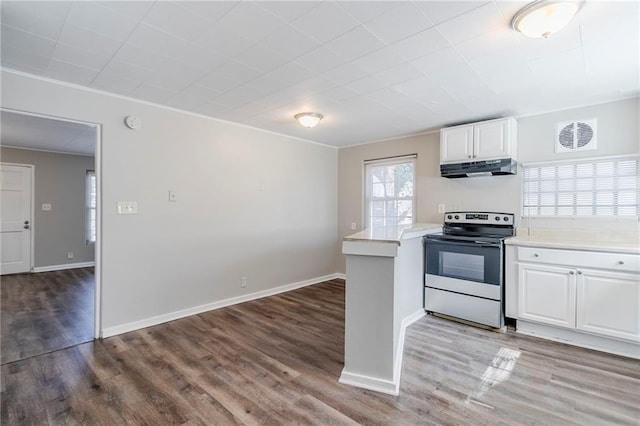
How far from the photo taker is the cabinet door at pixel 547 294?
2932 mm

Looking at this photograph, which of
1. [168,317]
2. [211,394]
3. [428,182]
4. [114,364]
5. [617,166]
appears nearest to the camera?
[211,394]

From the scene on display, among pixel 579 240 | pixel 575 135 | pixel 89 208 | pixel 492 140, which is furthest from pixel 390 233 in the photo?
pixel 89 208

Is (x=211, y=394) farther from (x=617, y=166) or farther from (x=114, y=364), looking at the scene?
(x=617, y=166)

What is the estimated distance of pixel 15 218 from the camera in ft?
19.0

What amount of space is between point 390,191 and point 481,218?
5.24 ft

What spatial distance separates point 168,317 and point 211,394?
1.68m

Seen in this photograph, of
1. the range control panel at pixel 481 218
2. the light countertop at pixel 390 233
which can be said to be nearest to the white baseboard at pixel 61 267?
the light countertop at pixel 390 233

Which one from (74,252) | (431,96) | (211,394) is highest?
(431,96)

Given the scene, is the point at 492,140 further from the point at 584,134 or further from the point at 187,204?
the point at 187,204

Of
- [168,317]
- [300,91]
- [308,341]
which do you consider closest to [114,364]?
[168,317]

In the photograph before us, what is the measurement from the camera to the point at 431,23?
1901 mm

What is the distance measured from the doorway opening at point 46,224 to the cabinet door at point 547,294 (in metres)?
4.59

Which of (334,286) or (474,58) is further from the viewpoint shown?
(334,286)

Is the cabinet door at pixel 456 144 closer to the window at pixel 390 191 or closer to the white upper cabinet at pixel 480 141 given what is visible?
the white upper cabinet at pixel 480 141
